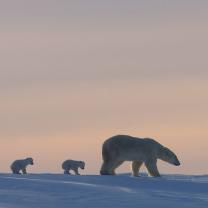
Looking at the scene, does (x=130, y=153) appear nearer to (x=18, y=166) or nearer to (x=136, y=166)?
(x=136, y=166)

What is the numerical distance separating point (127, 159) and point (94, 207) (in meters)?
11.0

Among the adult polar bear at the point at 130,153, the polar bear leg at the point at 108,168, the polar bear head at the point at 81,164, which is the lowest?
the polar bear leg at the point at 108,168

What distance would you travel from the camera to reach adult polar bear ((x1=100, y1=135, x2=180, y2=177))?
846 inches

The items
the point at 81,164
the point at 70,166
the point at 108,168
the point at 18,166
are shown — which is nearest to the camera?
the point at 108,168

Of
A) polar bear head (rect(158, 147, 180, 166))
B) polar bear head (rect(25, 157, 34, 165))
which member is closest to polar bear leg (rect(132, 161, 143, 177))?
polar bear head (rect(158, 147, 180, 166))

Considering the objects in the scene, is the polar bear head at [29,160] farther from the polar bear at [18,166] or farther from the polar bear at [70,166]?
the polar bear at [18,166]

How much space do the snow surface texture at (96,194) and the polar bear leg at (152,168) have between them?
6.23 meters

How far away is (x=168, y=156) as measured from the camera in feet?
82.8

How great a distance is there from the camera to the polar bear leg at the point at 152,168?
22095 mm

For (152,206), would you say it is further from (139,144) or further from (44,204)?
(139,144)

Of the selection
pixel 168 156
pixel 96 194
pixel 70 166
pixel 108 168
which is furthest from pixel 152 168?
pixel 70 166

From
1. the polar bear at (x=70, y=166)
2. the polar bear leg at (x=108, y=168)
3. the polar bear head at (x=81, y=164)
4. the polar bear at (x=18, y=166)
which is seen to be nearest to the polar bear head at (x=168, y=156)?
the polar bear leg at (x=108, y=168)

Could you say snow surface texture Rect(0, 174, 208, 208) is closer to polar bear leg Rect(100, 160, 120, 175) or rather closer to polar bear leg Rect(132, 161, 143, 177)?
polar bear leg Rect(100, 160, 120, 175)

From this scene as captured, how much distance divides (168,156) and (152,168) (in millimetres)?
3075
